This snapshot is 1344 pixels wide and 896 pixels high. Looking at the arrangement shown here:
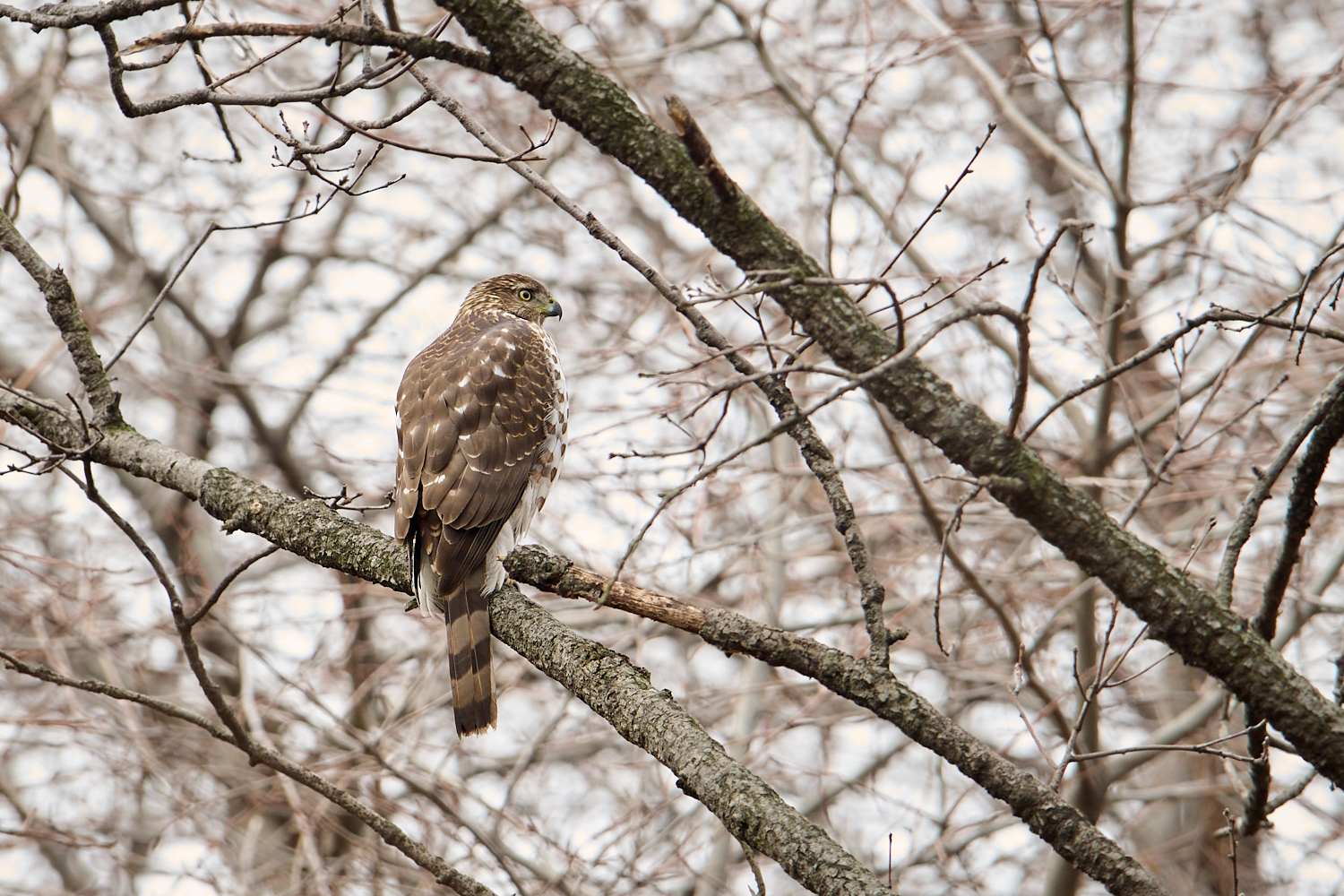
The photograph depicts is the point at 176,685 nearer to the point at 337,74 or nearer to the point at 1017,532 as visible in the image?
the point at 1017,532

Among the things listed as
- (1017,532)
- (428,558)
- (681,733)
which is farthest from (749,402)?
(681,733)

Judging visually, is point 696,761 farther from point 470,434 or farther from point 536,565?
point 470,434

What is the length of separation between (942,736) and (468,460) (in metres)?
2.17

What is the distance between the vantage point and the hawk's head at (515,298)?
5844mm

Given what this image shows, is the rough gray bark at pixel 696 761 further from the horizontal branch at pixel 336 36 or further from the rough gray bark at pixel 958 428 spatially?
the horizontal branch at pixel 336 36

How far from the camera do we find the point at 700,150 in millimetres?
3119

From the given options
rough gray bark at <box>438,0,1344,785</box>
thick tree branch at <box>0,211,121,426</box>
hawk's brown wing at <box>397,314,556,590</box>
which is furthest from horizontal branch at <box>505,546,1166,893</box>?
thick tree branch at <box>0,211,121,426</box>

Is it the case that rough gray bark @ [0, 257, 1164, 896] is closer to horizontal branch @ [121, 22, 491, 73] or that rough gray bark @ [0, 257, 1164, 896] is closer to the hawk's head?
horizontal branch @ [121, 22, 491, 73]

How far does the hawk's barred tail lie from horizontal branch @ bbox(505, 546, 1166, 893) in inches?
43.6

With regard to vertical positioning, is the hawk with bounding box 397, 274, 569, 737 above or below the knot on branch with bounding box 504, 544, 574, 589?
above

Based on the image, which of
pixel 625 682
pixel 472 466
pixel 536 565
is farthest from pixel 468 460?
pixel 625 682

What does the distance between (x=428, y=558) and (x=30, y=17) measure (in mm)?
2008

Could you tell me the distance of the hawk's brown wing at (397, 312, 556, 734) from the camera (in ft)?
13.0

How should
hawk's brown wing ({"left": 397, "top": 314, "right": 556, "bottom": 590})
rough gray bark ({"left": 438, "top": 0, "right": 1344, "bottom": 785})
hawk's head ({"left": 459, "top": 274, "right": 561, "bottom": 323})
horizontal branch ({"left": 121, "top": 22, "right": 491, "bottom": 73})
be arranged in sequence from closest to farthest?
horizontal branch ({"left": 121, "top": 22, "right": 491, "bottom": 73}) < rough gray bark ({"left": 438, "top": 0, "right": 1344, "bottom": 785}) < hawk's brown wing ({"left": 397, "top": 314, "right": 556, "bottom": 590}) < hawk's head ({"left": 459, "top": 274, "right": 561, "bottom": 323})
